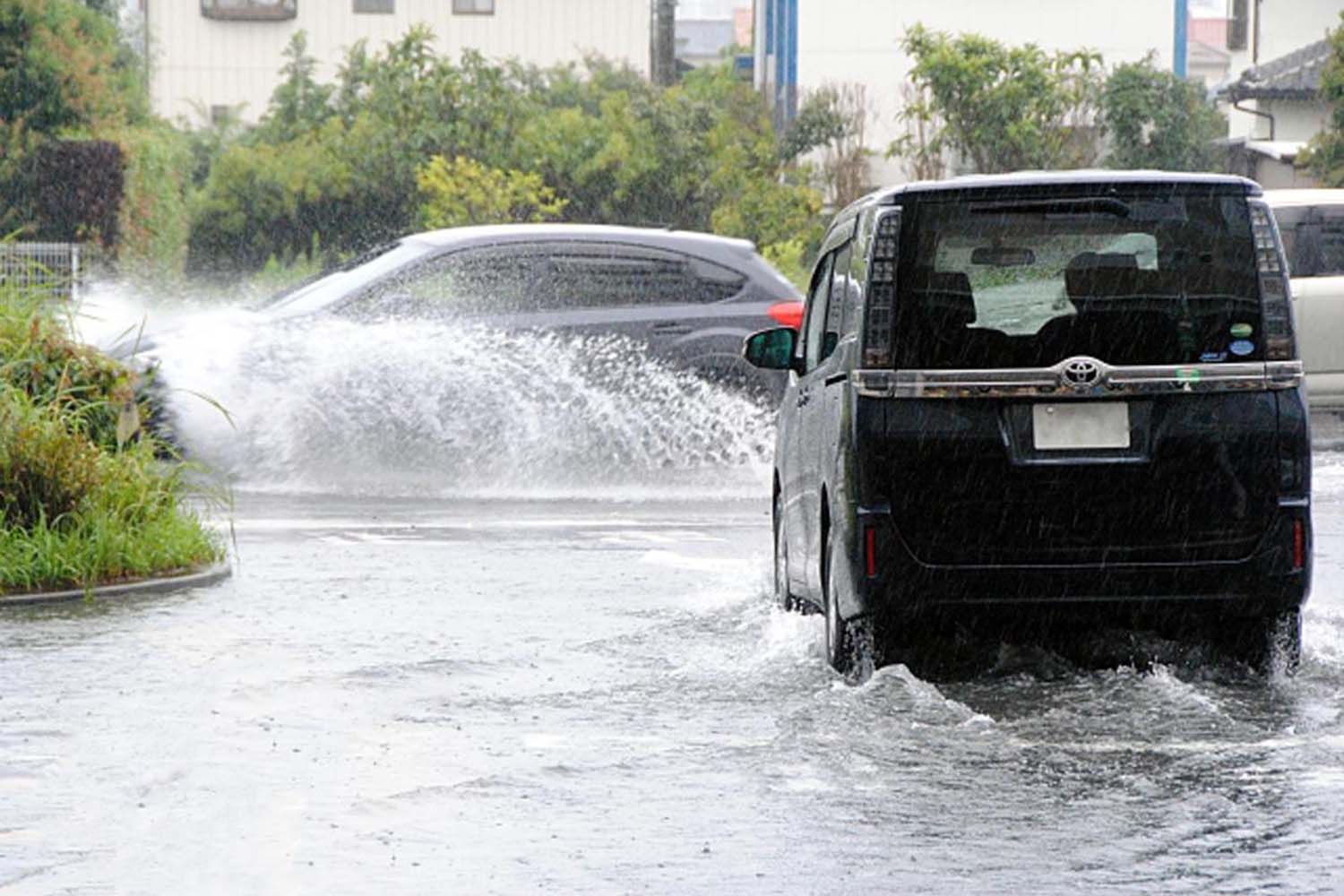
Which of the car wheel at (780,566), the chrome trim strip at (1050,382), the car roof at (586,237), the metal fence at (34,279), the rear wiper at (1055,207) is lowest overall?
the car wheel at (780,566)

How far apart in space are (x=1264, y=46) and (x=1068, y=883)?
6046cm

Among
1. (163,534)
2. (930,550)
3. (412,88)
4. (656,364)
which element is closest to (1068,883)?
(930,550)

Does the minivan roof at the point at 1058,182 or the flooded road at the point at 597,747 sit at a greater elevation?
the minivan roof at the point at 1058,182

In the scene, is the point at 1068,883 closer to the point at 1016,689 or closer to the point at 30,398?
the point at 1016,689

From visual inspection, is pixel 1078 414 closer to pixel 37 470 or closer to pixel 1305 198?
pixel 37 470

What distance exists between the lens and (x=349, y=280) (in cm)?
1920

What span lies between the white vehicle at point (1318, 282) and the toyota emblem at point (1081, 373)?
13627 mm

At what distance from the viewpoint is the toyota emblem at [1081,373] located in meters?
8.92

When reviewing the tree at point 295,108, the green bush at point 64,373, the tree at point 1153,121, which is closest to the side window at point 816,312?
the green bush at point 64,373

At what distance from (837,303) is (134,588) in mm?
3699

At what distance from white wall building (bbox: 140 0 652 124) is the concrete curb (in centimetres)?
5978

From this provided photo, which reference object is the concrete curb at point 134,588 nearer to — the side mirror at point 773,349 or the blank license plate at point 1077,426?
the side mirror at point 773,349

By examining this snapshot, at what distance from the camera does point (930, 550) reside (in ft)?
29.3

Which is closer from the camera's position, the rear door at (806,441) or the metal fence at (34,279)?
the rear door at (806,441)
